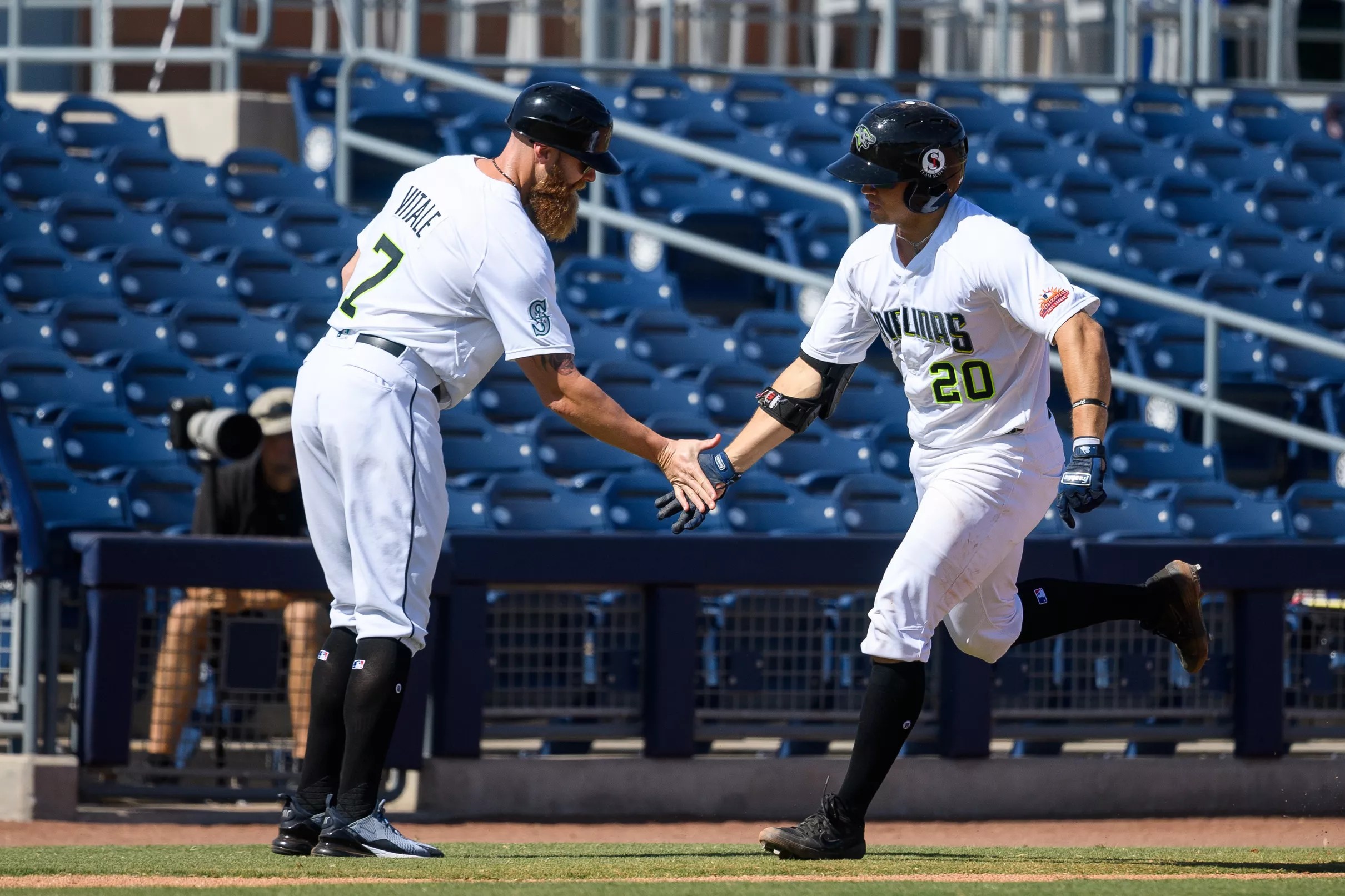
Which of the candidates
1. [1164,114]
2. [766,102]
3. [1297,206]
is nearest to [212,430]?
[766,102]

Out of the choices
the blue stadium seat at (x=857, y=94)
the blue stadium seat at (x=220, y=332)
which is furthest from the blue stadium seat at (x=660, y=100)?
the blue stadium seat at (x=220, y=332)

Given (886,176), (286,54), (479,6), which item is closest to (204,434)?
(886,176)

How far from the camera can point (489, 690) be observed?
692cm

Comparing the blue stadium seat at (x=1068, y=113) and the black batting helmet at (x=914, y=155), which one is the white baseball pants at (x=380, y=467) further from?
the blue stadium seat at (x=1068, y=113)

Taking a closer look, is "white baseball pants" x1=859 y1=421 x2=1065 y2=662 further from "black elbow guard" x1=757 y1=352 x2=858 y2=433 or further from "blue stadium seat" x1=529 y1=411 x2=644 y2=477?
"blue stadium seat" x1=529 y1=411 x2=644 y2=477

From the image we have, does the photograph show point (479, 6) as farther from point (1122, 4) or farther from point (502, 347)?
point (502, 347)

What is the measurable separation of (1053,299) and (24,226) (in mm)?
6818

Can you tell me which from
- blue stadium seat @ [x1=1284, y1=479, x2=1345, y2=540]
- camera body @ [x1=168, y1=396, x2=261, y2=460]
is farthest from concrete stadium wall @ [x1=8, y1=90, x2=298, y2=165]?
blue stadium seat @ [x1=1284, y1=479, x2=1345, y2=540]

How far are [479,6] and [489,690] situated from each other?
7.00m

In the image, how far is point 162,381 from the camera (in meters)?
8.45

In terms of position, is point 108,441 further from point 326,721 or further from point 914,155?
point 914,155

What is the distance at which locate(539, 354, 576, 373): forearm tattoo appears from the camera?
4.51 meters

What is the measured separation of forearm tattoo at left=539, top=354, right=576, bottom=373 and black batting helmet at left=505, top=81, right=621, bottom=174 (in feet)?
1.48

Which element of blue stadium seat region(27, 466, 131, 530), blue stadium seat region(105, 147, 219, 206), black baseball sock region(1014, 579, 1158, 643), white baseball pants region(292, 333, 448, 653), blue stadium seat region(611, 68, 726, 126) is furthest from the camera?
blue stadium seat region(611, 68, 726, 126)
